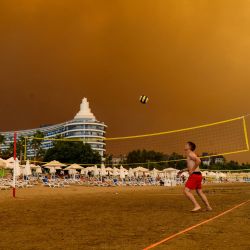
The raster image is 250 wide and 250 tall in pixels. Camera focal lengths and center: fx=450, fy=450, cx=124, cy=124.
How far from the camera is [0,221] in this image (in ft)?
27.9

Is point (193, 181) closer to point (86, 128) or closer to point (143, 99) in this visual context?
point (143, 99)

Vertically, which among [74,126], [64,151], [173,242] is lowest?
[173,242]

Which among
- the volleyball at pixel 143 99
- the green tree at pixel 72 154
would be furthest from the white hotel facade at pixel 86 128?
the volleyball at pixel 143 99

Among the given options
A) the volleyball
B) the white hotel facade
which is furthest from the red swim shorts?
the white hotel facade

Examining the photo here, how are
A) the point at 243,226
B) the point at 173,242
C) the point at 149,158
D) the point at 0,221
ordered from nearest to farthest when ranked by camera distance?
Result: the point at 173,242 < the point at 243,226 < the point at 0,221 < the point at 149,158

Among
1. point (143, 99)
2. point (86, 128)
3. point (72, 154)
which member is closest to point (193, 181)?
point (143, 99)

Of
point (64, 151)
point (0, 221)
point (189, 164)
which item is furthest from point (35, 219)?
point (64, 151)

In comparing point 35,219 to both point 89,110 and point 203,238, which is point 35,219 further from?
point 89,110

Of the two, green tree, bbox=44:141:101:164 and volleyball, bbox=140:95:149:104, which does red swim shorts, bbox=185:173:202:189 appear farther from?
green tree, bbox=44:141:101:164

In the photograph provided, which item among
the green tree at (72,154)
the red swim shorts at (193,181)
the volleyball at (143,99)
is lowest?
the red swim shorts at (193,181)

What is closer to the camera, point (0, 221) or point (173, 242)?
point (173, 242)

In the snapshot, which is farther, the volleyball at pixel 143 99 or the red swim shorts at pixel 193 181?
the volleyball at pixel 143 99

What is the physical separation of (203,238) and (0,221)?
4.27m

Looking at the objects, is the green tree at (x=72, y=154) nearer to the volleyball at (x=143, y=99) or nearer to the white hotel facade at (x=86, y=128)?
the volleyball at (x=143, y=99)
